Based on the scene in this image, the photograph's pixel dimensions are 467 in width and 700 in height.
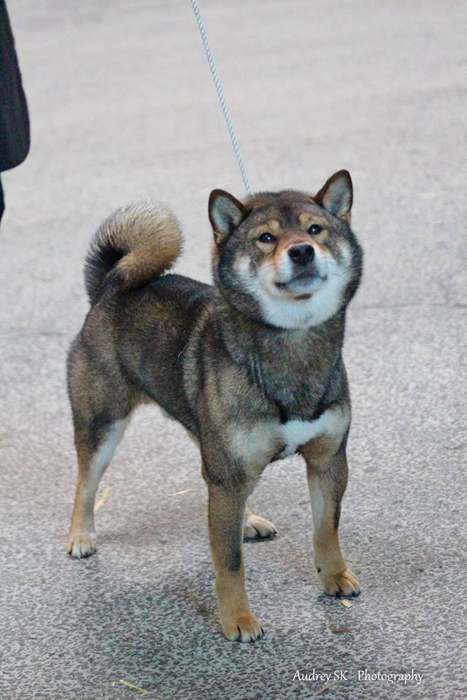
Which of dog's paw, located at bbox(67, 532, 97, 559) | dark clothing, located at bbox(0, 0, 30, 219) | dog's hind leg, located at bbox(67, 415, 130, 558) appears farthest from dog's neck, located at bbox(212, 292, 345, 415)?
dark clothing, located at bbox(0, 0, 30, 219)

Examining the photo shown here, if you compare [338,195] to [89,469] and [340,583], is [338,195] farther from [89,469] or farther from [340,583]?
[89,469]

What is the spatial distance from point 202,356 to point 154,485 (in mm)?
1073

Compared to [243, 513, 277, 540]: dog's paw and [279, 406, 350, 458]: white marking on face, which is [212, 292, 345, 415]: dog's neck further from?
[243, 513, 277, 540]: dog's paw

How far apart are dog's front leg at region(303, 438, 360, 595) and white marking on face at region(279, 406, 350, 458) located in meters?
0.07

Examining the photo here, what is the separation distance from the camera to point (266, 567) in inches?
144

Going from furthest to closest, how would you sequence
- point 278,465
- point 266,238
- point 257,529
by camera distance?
point 278,465 → point 257,529 → point 266,238

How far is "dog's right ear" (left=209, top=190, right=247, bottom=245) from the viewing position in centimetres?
318

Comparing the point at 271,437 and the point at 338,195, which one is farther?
the point at 338,195

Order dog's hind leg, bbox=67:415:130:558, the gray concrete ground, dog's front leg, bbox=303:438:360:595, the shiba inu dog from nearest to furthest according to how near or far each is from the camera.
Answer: the shiba inu dog, the gray concrete ground, dog's front leg, bbox=303:438:360:595, dog's hind leg, bbox=67:415:130:558

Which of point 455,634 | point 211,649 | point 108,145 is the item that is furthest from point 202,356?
point 108,145

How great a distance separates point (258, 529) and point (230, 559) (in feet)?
1.92

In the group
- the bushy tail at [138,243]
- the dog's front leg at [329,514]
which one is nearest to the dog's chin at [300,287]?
the dog's front leg at [329,514]

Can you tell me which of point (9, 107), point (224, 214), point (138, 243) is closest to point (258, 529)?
point (138, 243)

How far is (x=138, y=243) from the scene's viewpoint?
12.6 ft
